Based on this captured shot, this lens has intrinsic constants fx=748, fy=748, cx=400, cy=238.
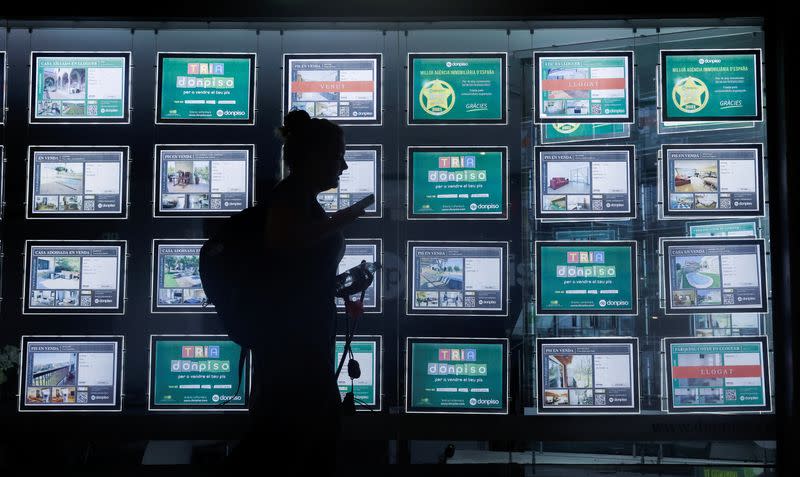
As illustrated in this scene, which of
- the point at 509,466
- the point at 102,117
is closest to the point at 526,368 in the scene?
the point at 509,466

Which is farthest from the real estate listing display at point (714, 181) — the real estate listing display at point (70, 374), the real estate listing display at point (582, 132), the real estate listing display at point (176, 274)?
the real estate listing display at point (70, 374)

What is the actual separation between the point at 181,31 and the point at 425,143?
187 cm

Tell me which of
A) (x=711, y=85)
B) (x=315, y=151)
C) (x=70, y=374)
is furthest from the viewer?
(x=711, y=85)

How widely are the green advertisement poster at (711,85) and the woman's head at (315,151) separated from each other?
328 cm

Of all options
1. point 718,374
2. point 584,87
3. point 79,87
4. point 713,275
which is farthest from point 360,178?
point 718,374

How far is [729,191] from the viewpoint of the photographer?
16.7 ft

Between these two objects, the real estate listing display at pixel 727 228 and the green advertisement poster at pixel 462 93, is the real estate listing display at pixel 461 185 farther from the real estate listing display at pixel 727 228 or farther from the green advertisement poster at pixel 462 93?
the real estate listing display at pixel 727 228

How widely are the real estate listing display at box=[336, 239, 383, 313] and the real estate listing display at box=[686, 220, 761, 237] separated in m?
2.15

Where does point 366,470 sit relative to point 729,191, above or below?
below

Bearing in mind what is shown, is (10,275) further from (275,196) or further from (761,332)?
(761,332)

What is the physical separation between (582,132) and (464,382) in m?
1.90

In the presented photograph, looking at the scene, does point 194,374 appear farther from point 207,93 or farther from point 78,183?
point 207,93

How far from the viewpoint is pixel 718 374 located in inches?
200

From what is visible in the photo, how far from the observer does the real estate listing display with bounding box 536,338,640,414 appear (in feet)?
16.7
